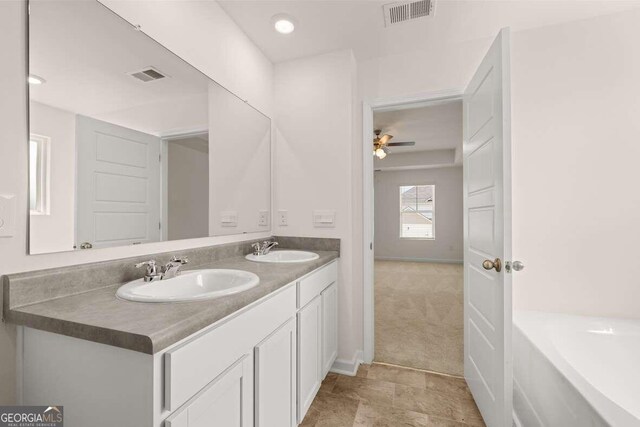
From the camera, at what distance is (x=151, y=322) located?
0.71 metres

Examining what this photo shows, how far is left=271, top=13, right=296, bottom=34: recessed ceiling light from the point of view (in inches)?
69.4

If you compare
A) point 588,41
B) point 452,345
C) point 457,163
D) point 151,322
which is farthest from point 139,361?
point 457,163

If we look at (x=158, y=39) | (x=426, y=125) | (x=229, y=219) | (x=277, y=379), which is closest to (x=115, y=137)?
(x=158, y=39)

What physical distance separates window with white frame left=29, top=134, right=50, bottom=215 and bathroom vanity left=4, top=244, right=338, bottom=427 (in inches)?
9.0

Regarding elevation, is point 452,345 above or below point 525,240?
below

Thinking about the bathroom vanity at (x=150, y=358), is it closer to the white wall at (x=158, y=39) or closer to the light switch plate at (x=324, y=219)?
the white wall at (x=158, y=39)

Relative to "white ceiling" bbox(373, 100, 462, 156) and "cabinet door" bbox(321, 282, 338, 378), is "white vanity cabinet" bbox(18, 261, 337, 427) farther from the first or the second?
"white ceiling" bbox(373, 100, 462, 156)

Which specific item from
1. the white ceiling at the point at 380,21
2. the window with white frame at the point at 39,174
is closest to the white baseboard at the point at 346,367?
the window with white frame at the point at 39,174

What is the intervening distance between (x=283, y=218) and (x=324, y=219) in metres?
0.36


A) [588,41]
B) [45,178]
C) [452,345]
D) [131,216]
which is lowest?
[452,345]

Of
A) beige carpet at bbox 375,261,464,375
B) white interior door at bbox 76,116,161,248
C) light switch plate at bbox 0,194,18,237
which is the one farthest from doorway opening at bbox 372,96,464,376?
light switch plate at bbox 0,194,18,237

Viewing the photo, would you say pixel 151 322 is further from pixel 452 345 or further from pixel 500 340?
pixel 452 345

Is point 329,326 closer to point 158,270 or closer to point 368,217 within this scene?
point 368,217

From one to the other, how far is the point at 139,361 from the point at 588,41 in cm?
279
